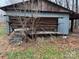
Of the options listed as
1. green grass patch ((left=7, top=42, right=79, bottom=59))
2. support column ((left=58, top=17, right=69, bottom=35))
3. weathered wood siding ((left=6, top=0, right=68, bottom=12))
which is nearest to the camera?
green grass patch ((left=7, top=42, right=79, bottom=59))

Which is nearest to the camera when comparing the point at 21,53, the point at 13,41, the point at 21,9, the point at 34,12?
the point at 21,53

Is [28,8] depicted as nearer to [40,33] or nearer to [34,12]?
[34,12]

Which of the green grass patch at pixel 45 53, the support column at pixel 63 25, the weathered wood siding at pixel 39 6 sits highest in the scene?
the weathered wood siding at pixel 39 6

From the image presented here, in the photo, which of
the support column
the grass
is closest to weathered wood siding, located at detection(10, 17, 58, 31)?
the support column

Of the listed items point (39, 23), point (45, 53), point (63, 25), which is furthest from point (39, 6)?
point (45, 53)

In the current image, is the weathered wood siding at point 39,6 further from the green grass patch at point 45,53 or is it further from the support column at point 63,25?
the green grass patch at point 45,53

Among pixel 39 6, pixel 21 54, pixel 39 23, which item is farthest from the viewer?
pixel 39 6

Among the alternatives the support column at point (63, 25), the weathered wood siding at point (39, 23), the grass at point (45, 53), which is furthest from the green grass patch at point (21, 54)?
the support column at point (63, 25)

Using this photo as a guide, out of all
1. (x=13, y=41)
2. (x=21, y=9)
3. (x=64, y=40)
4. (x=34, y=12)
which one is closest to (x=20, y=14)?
(x=21, y=9)

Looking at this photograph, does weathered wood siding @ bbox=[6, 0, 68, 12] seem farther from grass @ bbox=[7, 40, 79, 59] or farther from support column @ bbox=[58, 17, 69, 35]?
grass @ bbox=[7, 40, 79, 59]

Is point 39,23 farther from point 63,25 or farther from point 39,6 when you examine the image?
point 63,25

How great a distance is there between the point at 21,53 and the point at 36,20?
3081 mm

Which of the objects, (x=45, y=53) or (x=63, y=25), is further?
(x=63, y=25)

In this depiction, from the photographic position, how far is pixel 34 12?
10469mm
